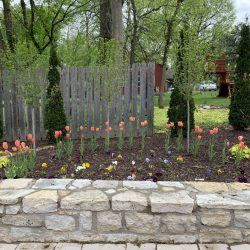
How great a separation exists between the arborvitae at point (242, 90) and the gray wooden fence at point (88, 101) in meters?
1.79

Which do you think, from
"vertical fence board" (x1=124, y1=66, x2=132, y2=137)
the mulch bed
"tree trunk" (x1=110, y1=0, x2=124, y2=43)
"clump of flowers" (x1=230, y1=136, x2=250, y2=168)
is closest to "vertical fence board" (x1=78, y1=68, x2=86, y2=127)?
"vertical fence board" (x1=124, y1=66, x2=132, y2=137)

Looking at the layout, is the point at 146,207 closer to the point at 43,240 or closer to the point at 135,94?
the point at 43,240

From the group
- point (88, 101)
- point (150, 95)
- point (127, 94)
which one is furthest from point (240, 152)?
point (88, 101)

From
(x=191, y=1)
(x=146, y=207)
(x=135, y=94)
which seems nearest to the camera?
(x=146, y=207)

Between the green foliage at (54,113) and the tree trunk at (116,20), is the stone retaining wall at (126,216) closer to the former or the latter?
the green foliage at (54,113)

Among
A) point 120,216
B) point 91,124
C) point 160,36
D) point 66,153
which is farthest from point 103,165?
point 160,36

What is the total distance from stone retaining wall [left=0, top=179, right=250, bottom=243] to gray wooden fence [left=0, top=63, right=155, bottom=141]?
4123mm

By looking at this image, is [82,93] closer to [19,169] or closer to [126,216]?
[19,169]

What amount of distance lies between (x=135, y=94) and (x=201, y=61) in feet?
7.97

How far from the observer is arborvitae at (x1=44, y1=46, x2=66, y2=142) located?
6.59 meters

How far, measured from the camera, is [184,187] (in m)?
3.36

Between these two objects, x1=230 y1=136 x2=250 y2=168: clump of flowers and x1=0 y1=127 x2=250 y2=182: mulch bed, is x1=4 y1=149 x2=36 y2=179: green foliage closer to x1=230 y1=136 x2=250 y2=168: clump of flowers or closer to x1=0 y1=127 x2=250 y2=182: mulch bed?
x1=0 y1=127 x2=250 y2=182: mulch bed

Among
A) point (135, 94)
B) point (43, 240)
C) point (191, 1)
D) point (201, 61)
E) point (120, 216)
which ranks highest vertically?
point (191, 1)

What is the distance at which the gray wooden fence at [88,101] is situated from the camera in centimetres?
716
